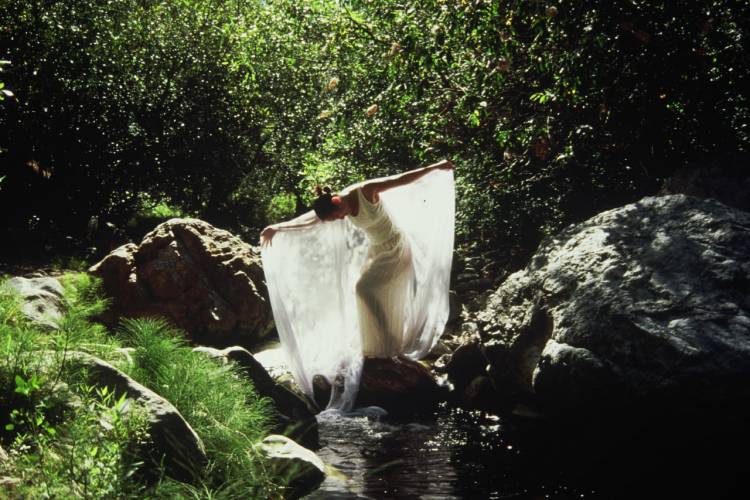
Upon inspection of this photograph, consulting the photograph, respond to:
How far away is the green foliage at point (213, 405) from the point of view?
4.66 m

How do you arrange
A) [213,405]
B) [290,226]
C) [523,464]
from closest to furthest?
1. [213,405]
2. [523,464]
3. [290,226]

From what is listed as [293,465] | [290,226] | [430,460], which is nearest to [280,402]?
[293,465]

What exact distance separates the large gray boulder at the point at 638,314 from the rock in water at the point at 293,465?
2.31 m

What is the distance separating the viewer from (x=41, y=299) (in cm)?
614

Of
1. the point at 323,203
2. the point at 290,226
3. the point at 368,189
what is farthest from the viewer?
the point at 290,226

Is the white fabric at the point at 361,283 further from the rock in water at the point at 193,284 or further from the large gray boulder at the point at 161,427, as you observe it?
the large gray boulder at the point at 161,427

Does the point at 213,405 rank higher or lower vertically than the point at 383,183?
lower

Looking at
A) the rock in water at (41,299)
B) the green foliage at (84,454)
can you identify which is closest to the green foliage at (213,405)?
the green foliage at (84,454)

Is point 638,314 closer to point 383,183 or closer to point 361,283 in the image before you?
point 383,183

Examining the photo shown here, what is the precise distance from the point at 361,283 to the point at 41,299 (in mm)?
3975

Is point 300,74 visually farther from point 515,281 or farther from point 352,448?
point 352,448

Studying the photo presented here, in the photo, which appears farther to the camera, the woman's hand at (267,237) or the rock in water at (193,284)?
the rock in water at (193,284)

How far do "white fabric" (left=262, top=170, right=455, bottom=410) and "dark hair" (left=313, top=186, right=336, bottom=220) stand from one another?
478 mm

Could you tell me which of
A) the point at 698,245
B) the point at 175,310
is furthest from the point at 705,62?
the point at 175,310
